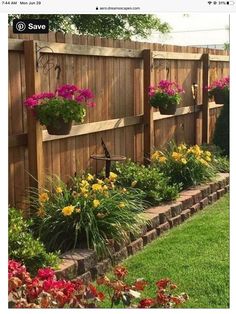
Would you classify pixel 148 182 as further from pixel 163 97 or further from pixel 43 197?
pixel 43 197

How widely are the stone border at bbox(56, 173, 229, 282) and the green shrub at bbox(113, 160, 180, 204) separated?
0.10 meters

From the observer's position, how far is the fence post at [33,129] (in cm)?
425

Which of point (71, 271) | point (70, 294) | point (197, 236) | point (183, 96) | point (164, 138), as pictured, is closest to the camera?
point (70, 294)

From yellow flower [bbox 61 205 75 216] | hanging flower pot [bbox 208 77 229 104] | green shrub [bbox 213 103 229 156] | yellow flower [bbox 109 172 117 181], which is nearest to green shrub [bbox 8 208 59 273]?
yellow flower [bbox 61 205 75 216]

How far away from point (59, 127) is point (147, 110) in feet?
7.48

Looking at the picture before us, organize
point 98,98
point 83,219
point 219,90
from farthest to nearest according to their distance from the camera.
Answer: point 219,90 < point 98,98 < point 83,219

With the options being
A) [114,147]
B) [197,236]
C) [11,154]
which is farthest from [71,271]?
[114,147]

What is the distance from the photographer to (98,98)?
5531mm

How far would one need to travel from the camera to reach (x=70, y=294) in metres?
2.26

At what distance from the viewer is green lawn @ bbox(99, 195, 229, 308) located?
343cm

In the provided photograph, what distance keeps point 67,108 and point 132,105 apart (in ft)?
6.92

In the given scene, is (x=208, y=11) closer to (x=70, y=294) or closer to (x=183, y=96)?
(x=70, y=294)

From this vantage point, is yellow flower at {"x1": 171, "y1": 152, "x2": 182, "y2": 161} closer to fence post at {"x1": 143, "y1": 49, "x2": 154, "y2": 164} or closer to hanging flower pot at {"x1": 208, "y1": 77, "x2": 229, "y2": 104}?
fence post at {"x1": 143, "y1": 49, "x2": 154, "y2": 164}

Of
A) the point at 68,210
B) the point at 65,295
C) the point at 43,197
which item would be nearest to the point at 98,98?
the point at 43,197
